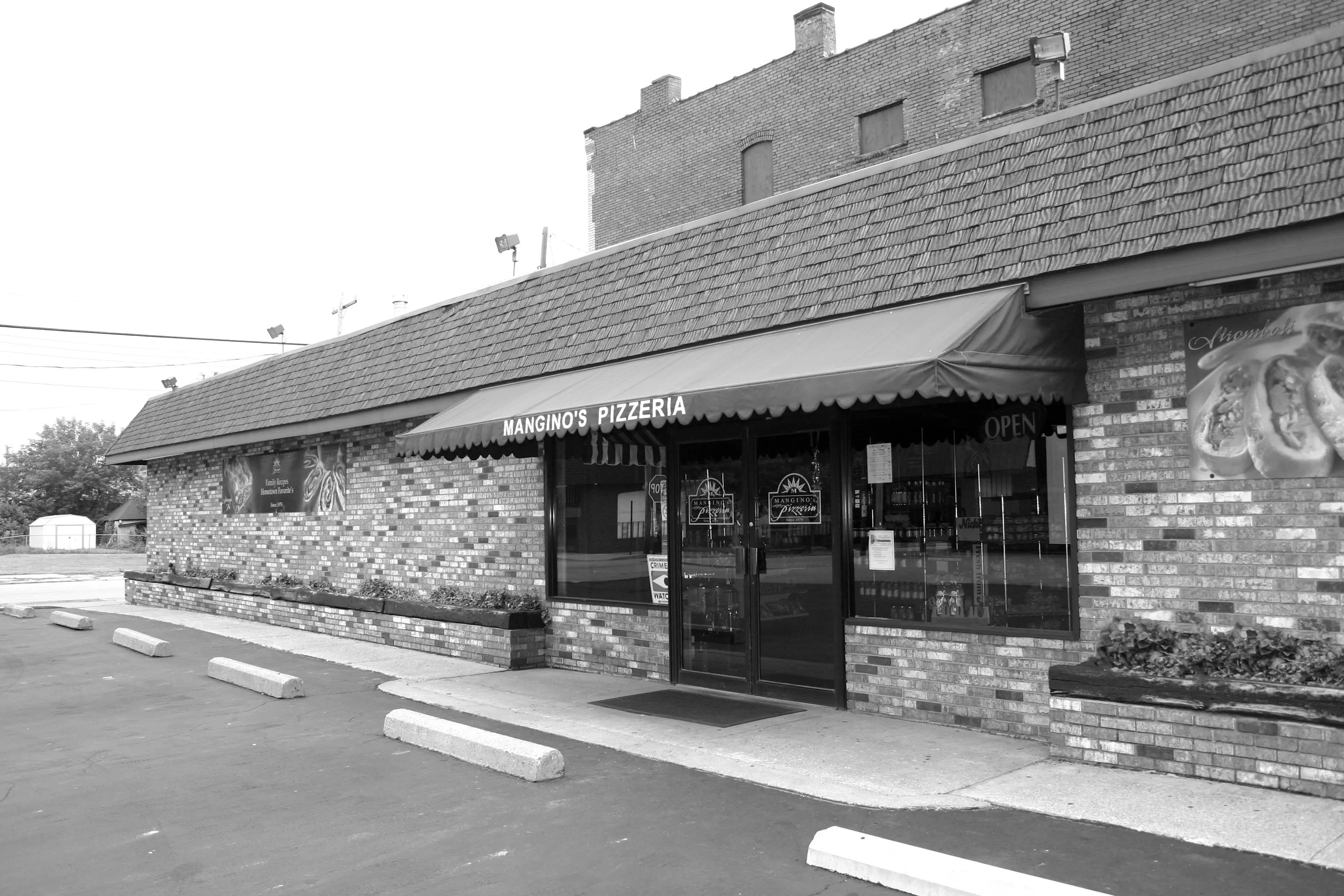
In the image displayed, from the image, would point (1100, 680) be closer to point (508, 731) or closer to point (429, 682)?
point (508, 731)

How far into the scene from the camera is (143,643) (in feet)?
44.2

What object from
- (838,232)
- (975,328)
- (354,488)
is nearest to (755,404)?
(975,328)

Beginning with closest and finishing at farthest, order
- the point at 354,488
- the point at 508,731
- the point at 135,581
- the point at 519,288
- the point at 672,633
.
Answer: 1. the point at 508,731
2. the point at 672,633
3. the point at 519,288
4. the point at 354,488
5. the point at 135,581

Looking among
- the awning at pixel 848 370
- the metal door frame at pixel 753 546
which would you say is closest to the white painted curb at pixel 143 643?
the awning at pixel 848 370

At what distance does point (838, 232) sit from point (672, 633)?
12.8 ft

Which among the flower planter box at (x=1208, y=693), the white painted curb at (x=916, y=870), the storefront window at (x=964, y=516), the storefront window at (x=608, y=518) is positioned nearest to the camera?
the white painted curb at (x=916, y=870)

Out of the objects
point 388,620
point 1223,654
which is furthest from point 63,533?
point 1223,654

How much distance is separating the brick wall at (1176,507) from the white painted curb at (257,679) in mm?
6926

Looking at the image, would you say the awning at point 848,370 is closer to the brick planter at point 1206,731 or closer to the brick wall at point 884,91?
the brick planter at point 1206,731

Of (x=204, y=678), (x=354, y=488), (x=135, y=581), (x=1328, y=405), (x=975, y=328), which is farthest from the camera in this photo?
(x=135, y=581)

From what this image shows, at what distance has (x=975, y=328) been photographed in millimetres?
6336

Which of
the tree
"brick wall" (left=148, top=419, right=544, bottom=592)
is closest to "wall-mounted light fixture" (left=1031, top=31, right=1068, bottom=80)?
"brick wall" (left=148, top=419, right=544, bottom=592)

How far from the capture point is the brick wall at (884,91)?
72.9 feet

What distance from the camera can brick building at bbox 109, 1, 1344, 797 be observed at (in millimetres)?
5984
